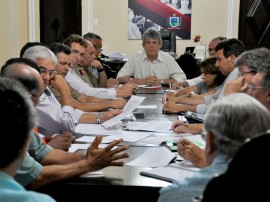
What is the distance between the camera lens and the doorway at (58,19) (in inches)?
198

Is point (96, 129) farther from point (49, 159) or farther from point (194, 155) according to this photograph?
point (194, 155)

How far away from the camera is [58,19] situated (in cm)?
586

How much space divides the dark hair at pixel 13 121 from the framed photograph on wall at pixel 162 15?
23.8ft

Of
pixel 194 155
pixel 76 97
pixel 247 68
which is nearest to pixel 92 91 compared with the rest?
pixel 76 97

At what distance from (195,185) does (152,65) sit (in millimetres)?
4291

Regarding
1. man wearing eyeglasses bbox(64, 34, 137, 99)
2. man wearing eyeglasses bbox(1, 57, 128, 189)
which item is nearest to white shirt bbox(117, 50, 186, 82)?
man wearing eyeglasses bbox(64, 34, 137, 99)

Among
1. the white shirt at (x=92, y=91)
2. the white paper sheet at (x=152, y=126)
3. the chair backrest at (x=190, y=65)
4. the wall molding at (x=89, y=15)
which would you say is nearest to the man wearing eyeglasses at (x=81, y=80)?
the white shirt at (x=92, y=91)

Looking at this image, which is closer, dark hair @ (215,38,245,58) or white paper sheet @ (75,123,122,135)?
white paper sheet @ (75,123,122,135)

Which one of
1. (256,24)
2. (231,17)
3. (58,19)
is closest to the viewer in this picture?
(58,19)

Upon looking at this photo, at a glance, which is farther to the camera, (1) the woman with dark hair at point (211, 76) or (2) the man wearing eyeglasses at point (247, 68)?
(1) the woman with dark hair at point (211, 76)

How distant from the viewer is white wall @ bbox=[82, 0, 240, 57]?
26.3ft

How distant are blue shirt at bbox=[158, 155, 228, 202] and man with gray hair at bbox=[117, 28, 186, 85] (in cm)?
395

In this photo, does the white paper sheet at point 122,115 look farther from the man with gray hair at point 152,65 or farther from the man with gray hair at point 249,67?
the man with gray hair at point 152,65

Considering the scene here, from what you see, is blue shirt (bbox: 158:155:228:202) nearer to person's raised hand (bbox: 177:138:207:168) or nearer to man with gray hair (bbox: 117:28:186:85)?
person's raised hand (bbox: 177:138:207:168)
